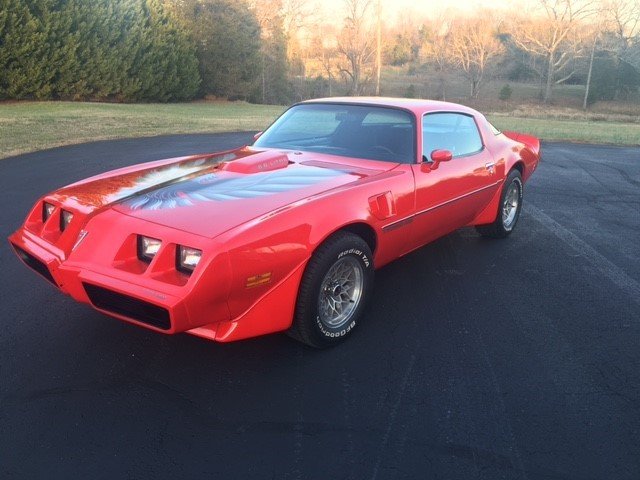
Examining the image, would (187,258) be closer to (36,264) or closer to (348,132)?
(36,264)

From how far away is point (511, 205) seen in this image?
18.5 ft

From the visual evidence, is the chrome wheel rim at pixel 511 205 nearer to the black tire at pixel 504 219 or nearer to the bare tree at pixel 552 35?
the black tire at pixel 504 219

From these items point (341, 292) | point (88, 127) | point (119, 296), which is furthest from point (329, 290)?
point (88, 127)

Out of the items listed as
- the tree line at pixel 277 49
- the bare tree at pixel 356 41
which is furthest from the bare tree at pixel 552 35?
the bare tree at pixel 356 41

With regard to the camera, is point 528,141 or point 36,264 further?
point 528,141

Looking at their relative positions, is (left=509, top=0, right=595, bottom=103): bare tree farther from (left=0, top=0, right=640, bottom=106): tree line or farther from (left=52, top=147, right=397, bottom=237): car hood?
(left=52, top=147, right=397, bottom=237): car hood

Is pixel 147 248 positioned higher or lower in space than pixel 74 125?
higher

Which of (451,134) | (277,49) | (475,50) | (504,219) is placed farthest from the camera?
(475,50)

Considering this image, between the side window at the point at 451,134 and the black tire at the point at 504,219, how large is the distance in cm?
59

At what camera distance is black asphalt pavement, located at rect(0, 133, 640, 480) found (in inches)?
90.7

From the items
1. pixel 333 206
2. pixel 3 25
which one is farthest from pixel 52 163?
pixel 3 25

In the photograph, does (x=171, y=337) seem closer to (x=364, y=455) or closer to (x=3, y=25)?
(x=364, y=455)

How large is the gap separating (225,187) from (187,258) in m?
0.78

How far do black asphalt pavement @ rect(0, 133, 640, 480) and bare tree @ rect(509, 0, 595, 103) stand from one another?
48904 mm
